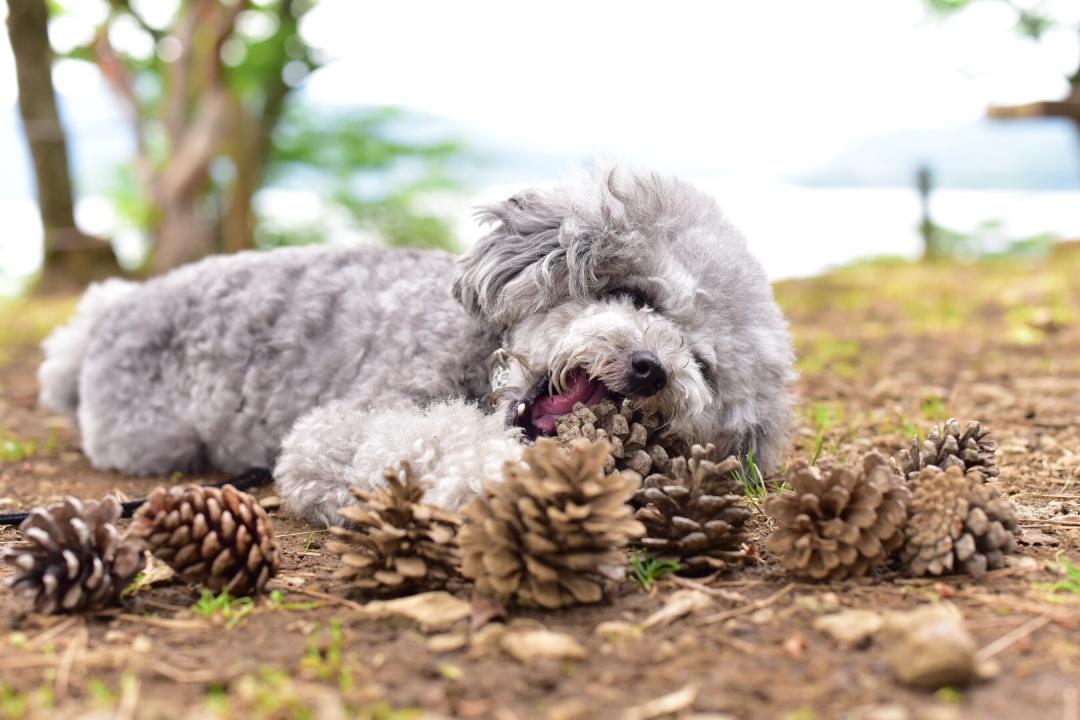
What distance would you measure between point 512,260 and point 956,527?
1.69 m

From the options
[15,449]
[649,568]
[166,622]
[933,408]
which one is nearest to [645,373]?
[649,568]

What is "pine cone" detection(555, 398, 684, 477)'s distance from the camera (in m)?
3.12

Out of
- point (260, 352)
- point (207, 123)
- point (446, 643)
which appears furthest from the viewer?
point (207, 123)

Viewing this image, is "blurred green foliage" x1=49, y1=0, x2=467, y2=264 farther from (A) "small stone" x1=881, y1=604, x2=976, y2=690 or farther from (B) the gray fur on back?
(A) "small stone" x1=881, y1=604, x2=976, y2=690

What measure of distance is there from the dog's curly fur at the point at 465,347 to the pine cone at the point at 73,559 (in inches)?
36.7

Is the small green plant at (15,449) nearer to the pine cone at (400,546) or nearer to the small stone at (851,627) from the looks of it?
the pine cone at (400,546)

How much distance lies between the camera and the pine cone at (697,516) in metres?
2.86

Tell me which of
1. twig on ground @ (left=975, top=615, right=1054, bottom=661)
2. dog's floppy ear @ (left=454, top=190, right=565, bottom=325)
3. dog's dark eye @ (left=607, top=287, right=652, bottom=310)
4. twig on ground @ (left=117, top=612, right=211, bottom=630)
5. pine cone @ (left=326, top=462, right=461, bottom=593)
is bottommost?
twig on ground @ (left=975, top=615, right=1054, bottom=661)

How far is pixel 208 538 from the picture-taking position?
8.77 ft

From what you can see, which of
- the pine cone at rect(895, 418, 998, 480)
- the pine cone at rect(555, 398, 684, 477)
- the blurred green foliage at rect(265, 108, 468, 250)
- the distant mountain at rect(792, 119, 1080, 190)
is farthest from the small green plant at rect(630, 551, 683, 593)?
the blurred green foliage at rect(265, 108, 468, 250)

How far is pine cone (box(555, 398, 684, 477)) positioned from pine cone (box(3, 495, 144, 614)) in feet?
4.30

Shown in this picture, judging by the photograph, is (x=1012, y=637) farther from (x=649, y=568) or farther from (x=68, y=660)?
(x=68, y=660)

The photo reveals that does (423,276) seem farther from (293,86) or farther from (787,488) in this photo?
(293,86)

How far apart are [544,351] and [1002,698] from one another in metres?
1.84
